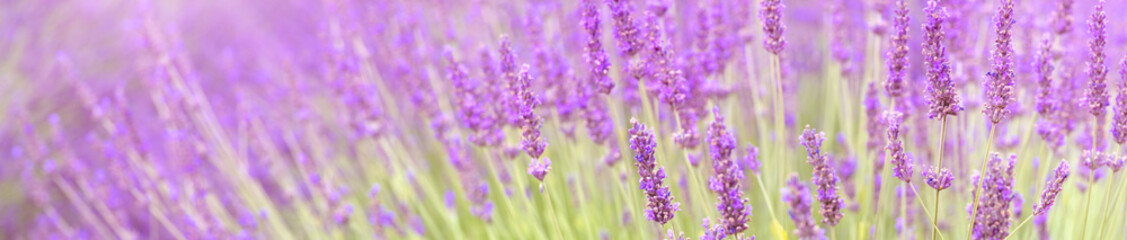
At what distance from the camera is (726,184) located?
3.85 ft

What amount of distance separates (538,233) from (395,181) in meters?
1.05

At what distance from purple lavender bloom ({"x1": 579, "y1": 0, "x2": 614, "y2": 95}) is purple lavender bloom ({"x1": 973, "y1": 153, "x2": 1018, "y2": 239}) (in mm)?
636

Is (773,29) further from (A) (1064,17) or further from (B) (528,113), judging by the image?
(A) (1064,17)

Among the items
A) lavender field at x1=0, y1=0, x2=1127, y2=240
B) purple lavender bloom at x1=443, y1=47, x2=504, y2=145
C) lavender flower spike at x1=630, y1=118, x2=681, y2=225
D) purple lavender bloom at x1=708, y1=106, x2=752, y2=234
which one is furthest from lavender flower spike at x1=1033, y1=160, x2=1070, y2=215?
purple lavender bloom at x1=443, y1=47, x2=504, y2=145

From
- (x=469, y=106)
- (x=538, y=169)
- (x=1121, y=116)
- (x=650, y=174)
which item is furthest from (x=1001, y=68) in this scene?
(x=469, y=106)

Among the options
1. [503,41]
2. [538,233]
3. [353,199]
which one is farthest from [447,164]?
[503,41]

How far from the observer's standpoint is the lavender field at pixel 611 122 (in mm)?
1271

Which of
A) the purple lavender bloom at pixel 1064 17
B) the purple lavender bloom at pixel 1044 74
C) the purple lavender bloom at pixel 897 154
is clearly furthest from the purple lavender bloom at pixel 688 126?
the purple lavender bloom at pixel 1064 17

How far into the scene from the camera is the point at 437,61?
352 centimetres

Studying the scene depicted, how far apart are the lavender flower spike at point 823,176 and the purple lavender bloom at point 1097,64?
42 centimetres

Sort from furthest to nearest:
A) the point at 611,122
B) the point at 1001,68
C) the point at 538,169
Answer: the point at 611,122 → the point at 538,169 → the point at 1001,68

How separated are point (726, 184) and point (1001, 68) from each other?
0.41m

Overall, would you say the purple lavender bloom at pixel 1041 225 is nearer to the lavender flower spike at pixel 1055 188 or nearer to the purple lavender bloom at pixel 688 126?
the lavender flower spike at pixel 1055 188

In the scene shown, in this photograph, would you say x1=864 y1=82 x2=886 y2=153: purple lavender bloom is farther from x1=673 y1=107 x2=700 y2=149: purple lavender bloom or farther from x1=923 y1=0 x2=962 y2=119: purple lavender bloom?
x1=923 y1=0 x2=962 y2=119: purple lavender bloom
